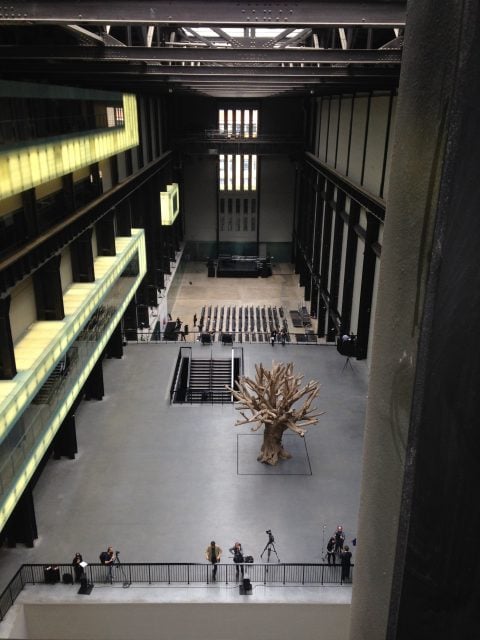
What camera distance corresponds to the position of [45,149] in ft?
47.9

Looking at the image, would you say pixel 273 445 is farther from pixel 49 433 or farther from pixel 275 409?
pixel 49 433

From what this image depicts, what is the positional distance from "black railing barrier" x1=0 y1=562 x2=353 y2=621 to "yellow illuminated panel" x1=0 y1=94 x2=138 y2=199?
10503mm

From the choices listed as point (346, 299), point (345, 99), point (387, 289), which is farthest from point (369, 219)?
point (387, 289)

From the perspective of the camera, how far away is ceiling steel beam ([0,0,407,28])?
832cm

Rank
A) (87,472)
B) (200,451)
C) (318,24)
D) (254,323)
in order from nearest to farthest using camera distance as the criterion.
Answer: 1. (318,24)
2. (87,472)
3. (200,451)
4. (254,323)

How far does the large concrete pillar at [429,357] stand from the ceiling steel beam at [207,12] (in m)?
8.10

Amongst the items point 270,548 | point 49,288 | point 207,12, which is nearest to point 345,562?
point 270,548

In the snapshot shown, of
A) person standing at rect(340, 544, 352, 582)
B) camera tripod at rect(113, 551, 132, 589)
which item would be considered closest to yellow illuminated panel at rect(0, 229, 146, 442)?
camera tripod at rect(113, 551, 132, 589)

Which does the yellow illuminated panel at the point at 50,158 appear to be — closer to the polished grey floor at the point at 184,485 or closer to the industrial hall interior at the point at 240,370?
the industrial hall interior at the point at 240,370

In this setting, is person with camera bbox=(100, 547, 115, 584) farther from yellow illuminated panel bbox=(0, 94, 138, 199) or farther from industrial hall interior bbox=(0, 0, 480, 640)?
yellow illuminated panel bbox=(0, 94, 138, 199)

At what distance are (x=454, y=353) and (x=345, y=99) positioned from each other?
36.0m

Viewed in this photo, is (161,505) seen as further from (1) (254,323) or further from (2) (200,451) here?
(1) (254,323)

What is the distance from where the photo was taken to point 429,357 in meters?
1.17

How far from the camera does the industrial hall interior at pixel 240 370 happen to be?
1.18m
